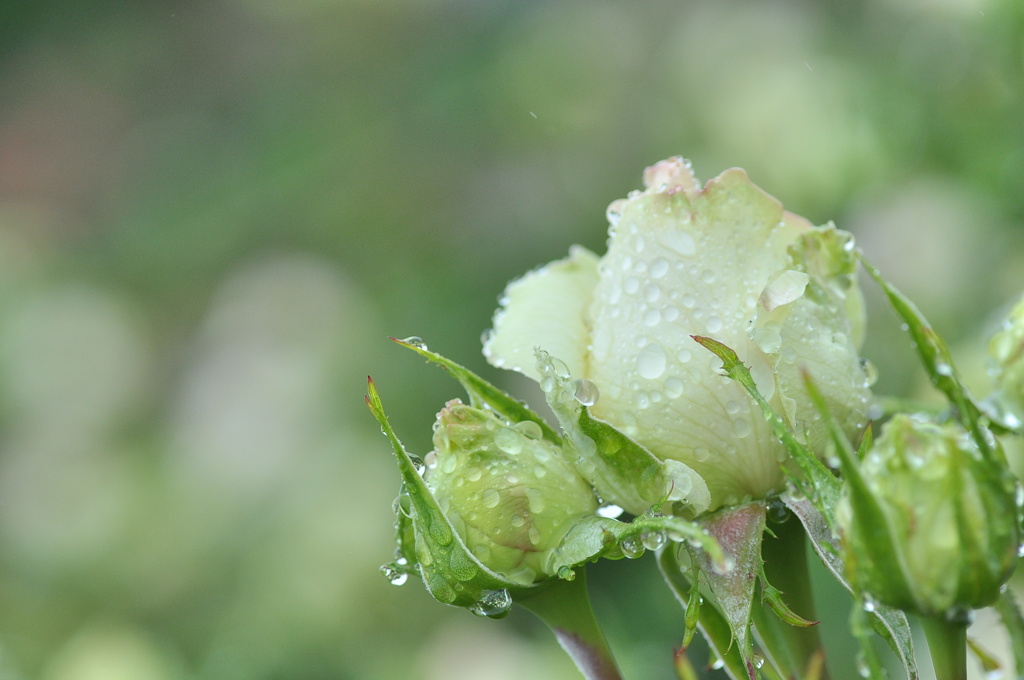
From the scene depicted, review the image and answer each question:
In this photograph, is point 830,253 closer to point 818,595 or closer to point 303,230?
point 818,595

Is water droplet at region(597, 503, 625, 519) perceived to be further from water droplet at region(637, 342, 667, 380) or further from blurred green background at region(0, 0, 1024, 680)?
blurred green background at region(0, 0, 1024, 680)

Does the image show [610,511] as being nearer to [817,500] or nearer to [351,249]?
[817,500]

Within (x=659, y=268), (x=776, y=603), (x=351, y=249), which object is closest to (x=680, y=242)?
(x=659, y=268)

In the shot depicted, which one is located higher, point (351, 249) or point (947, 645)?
point (947, 645)

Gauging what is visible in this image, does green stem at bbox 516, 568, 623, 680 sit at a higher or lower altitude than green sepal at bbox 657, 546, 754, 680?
lower

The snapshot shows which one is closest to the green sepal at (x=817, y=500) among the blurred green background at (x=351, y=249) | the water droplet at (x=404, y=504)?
the water droplet at (x=404, y=504)

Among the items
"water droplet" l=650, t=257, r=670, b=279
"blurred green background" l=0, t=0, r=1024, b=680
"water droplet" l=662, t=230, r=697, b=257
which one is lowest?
"blurred green background" l=0, t=0, r=1024, b=680

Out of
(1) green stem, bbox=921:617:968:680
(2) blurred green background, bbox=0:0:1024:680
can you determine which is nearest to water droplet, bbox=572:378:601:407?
(1) green stem, bbox=921:617:968:680
